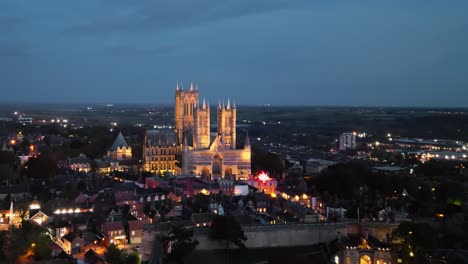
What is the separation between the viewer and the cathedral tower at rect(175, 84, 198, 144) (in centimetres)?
5997

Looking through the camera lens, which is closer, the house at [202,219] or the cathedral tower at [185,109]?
the house at [202,219]

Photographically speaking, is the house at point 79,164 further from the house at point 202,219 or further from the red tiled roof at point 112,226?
the house at point 202,219

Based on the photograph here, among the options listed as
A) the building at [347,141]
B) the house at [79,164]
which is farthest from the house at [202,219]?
the building at [347,141]

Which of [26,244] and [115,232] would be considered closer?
[26,244]

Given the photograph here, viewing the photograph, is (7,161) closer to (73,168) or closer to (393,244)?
(73,168)

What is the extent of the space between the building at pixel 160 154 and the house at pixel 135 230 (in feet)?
81.7

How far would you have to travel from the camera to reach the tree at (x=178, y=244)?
2606 cm

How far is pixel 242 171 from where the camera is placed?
5341 centimetres

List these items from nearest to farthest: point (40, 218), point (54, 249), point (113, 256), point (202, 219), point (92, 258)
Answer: point (113, 256)
point (92, 258)
point (54, 249)
point (202, 219)
point (40, 218)

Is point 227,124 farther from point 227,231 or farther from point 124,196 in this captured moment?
point 227,231

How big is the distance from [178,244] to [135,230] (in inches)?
161

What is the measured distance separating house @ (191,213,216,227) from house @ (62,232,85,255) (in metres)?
6.26

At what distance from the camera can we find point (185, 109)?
6075 cm

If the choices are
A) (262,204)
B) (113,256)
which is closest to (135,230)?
(113,256)
